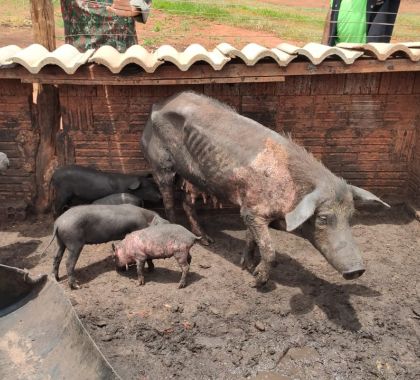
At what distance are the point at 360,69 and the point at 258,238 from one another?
101 inches

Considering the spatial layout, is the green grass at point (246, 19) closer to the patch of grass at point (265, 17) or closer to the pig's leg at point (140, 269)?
the patch of grass at point (265, 17)

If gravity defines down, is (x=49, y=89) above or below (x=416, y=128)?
above

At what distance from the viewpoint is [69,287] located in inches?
189

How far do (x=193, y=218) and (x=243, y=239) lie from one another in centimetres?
74

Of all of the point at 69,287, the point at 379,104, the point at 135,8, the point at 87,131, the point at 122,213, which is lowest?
the point at 69,287

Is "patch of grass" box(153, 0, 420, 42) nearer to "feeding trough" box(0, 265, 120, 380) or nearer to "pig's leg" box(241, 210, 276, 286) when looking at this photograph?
"pig's leg" box(241, 210, 276, 286)

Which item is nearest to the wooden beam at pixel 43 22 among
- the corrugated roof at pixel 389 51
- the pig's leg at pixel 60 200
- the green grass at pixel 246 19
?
the pig's leg at pixel 60 200

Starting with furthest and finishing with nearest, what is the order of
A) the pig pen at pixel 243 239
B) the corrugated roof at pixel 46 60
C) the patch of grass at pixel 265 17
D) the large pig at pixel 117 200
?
the patch of grass at pixel 265 17
the large pig at pixel 117 200
the corrugated roof at pixel 46 60
the pig pen at pixel 243 239

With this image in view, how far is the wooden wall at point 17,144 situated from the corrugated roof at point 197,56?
554mm

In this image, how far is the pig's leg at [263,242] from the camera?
183 inches

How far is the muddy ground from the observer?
3852mm

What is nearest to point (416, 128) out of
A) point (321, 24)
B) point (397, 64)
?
point (397, 64)

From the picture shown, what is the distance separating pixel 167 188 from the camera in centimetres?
586

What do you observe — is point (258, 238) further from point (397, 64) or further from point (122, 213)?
point (397, 64)
